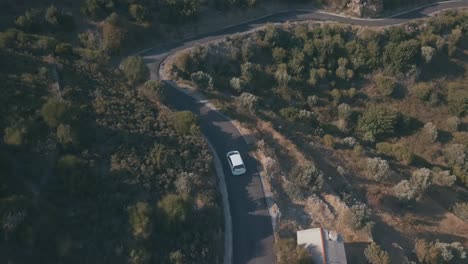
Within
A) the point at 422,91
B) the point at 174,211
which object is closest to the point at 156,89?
the point at 174,211

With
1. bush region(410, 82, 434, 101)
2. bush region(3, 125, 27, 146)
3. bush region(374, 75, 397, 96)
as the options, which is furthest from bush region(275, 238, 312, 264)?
bush region(410, 82, 434, 101)

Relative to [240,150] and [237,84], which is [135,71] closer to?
[237,84]

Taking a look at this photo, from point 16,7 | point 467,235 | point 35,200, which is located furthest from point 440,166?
point 16,7

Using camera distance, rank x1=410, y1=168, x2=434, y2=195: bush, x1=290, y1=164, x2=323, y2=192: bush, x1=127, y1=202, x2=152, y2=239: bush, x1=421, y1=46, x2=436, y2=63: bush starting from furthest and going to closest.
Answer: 1. x1=421, y1=46, x2=436, y2=63: bush
2. x1=410, y1=168, x2=434, y2=195: bush
3. x1=290, y1=164, x2=323, y2=192: bush
4. x1=127, y1=202, x2=152, y2=239: bush

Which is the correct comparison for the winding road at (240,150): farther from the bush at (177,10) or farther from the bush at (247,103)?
the bush at (177,10)

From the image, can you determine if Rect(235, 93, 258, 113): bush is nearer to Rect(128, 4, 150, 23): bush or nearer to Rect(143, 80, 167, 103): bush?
Rect(143, 80, 167, 103): bush

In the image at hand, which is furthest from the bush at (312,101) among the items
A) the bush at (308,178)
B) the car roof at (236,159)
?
the car roof at (236,159)
